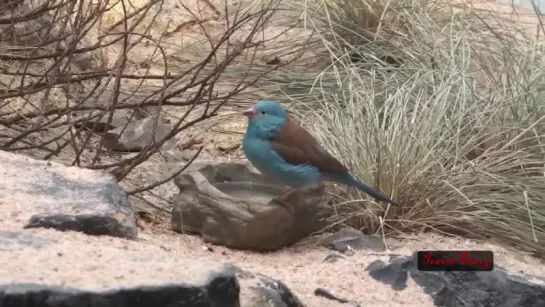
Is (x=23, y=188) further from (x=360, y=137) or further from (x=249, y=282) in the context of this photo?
(x=360, y=137)

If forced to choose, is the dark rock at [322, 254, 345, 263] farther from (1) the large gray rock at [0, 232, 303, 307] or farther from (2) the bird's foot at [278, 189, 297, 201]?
(1) the large gray rock at [0, 232, 303, 307]

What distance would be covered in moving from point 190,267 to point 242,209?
116cm

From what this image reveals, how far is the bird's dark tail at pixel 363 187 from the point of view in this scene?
2787 millimetres

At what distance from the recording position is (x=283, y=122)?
2709 mm

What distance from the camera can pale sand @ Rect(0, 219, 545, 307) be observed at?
1.50 metres

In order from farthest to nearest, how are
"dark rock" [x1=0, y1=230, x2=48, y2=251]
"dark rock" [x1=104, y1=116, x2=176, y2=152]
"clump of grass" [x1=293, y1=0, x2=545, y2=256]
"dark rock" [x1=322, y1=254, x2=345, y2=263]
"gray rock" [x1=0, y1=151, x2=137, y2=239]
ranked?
"dark rock" [x1=104, y1=116, x2=176, y2=152] → "clump of grass" [x1=293, y1=0, x2=545, y2=256] → "dark rock" [x1=322, y1=254, x2=345, y2=263] → "gray rock" [x1=0, y1=151, x2=137, y2=239] → "dark rock" [x1=0, y1=230, x2=48, y2=251]

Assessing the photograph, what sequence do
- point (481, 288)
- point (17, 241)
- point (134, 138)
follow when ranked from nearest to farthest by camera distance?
point (17, 241) → point (481, 288) → point (134, 138)

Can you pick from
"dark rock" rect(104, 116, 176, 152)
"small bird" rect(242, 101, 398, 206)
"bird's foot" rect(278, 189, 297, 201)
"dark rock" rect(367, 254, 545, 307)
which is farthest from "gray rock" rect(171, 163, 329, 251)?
"dark rock" rect(104, 116, 176, 152)

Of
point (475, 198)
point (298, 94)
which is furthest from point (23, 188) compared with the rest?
point (298, 94)

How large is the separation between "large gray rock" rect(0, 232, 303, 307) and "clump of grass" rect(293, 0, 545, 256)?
4.63ft

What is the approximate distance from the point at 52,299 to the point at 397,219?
1.78m

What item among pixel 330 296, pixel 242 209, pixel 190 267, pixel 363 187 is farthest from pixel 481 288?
pixel 190 267

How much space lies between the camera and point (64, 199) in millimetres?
2000

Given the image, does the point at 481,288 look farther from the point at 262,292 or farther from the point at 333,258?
the point at 262,292
